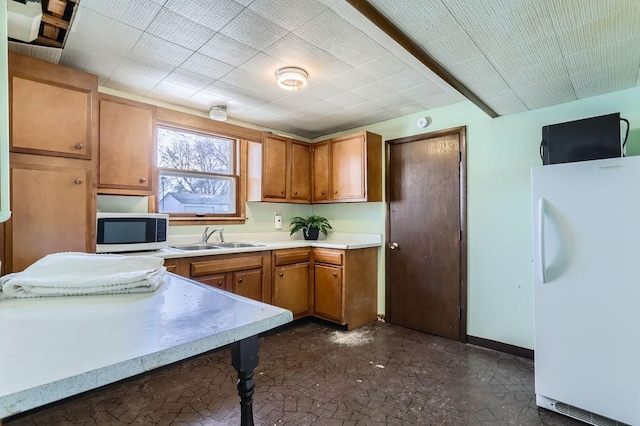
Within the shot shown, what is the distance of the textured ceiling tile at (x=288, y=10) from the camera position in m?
1.66

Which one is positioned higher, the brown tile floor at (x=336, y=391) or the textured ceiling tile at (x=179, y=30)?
the textured ceiling tile at (x=179, y=30)

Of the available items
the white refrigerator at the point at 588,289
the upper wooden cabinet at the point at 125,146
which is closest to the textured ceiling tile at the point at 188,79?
the upper wooden cabinet at the point at 125,146

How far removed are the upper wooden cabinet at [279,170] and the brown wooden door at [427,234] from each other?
3.45 ft

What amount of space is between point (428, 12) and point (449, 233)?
2.13 meters

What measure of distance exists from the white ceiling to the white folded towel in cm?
134

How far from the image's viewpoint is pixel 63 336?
2.42 ft

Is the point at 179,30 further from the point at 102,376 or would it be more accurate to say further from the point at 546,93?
the point at 546,93

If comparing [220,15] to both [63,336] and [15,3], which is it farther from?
[63,336]

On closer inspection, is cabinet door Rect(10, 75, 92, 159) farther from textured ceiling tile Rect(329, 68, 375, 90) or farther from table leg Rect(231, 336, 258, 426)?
table leg Rect(231, 336, 258, 426)

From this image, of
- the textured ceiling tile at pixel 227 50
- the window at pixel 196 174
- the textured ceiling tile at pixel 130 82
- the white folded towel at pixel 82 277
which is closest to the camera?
the white folded towel at pixel 82 277

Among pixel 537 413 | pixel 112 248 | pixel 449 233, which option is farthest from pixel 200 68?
pixel 537 413

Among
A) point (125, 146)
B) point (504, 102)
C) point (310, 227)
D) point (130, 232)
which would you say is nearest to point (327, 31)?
point (504, 102)

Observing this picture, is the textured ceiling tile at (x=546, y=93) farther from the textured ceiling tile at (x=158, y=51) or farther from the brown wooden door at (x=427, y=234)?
the textured ceiling tile at (x=158, y=51)

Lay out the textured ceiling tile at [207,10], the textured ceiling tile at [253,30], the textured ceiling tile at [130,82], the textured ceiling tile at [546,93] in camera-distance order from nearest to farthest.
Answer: the textured ceiling tile at [207,10] < the textured ceiling tile at [253,30] < the textured ceiling tile at [546,93] < the textured ceiling tile at [130,82]
